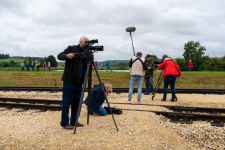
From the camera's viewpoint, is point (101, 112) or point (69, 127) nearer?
point (69, 127)

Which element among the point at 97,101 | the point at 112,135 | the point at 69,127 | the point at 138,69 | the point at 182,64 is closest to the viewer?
the point at 112,135

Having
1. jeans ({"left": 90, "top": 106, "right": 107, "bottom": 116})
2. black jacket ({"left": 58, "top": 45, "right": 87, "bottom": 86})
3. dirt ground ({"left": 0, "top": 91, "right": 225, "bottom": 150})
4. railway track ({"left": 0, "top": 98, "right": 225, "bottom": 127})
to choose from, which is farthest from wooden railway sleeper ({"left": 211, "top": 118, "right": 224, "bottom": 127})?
black jacket ({"left": 58, "top": 45, "right": 87, "bottom": 86})

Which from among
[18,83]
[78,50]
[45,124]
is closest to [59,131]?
[45,124]

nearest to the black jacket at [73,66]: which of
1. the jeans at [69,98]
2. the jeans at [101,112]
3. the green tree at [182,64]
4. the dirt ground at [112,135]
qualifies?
the jeans at [69,98]

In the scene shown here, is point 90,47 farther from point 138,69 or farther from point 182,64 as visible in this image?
point 182,64

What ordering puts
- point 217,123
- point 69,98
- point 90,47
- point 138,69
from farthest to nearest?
1. point 138,69
2. point 217,123
3. point 69,98
4. point 90,47

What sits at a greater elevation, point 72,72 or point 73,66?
point 73,66

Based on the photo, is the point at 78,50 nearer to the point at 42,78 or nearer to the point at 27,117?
the point at 27,117

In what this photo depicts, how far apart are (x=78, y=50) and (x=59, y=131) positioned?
2064mm

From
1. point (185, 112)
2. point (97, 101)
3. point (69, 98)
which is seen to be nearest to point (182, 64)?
point (185, 112)

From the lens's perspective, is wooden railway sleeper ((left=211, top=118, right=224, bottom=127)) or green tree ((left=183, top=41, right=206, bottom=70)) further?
green tree ((left=183, top=41, right=206, bottom=70))

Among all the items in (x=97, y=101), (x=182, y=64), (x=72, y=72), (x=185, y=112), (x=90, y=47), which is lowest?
(x=185, y=112)

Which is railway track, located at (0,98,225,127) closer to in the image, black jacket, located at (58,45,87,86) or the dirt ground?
the dirt ground

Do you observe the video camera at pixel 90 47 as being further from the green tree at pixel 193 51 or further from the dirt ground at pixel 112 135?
the green tree at pixel 193 51
